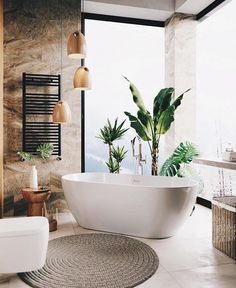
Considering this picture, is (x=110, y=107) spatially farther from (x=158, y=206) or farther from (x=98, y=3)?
(x=158, y=206)

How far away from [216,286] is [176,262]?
1.54 ft

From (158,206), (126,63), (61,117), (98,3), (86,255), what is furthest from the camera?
(126,63)

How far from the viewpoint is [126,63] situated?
4.80 metres

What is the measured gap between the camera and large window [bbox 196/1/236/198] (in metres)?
4.17

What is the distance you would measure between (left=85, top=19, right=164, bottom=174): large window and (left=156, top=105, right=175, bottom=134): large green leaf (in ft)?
1.42

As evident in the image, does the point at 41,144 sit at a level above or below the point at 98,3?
below

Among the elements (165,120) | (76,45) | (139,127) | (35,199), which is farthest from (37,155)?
(165,120)

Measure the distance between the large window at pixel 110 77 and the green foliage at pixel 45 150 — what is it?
0.75 m

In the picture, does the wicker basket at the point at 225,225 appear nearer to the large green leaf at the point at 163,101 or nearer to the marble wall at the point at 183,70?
the large green leaf at the point at 163,101

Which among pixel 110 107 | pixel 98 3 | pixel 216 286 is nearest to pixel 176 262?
pixel 216 286

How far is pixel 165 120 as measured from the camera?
4160 millimetres

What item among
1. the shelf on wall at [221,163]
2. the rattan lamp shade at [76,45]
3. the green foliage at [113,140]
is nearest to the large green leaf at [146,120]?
the green foliage at [113,140]

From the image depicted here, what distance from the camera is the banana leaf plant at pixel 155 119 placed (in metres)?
4.18

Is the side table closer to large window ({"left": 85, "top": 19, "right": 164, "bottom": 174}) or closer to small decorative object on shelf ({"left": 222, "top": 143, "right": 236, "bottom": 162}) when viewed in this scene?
large window ({"left": 85, "top": 19, "right": 164, "bottom": 174})
